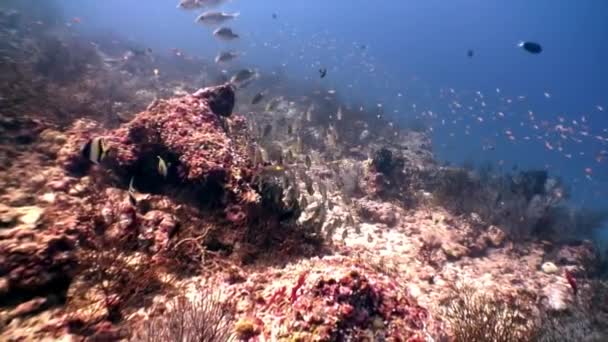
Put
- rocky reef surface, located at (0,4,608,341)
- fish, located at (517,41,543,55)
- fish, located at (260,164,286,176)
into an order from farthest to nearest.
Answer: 1. fish, located at (517,41,543,55)
2. fish, located at (260,164,286,176)
3. rocky reef surface, located at (0,4,608,341)

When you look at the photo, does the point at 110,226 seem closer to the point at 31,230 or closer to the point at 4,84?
the point at 31,230

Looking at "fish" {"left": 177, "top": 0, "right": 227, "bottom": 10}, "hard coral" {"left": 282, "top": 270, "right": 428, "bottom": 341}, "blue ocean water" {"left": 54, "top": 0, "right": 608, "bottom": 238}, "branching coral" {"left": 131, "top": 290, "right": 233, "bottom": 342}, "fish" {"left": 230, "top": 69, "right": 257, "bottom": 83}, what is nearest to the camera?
"branching coral" {"left": 131, "top": 290, "right": 233, "bottom": 342}

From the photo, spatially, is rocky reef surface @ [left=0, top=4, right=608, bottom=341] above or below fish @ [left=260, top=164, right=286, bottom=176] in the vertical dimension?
below

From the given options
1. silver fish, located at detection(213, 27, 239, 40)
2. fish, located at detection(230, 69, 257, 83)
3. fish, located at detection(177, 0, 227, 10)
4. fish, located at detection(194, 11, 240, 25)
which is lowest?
fish, located at detection(230, 69, 257, 83)

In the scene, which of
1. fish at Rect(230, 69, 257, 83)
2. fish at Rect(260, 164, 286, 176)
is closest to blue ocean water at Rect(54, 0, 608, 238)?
fish at Rect(230, 69, 257, 83)

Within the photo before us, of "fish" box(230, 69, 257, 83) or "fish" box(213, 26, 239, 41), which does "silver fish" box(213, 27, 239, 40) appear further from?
"fish" box(230, 69, 257, 83)

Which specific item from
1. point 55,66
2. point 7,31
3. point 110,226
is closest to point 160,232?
point 110,226

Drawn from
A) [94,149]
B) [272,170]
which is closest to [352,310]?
[272,170]

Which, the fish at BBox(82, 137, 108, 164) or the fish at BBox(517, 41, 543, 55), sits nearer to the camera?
the fish at BBox(82, 137, 108, 164)

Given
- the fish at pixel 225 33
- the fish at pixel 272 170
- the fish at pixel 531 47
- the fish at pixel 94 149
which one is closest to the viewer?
the fish at pixel 94 149

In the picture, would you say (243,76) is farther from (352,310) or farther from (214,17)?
(352,310)

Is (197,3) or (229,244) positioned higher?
(197,3)

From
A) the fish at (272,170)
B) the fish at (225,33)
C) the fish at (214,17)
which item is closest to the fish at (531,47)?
the fish at (225,33)

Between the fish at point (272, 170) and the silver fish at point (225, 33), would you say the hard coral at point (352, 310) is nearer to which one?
the fish at point (272, 170)
